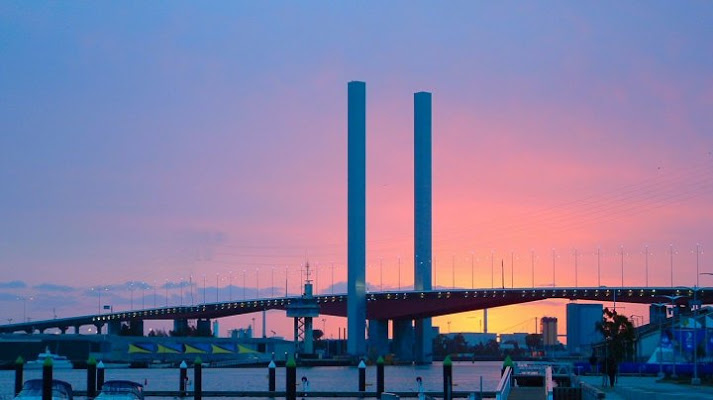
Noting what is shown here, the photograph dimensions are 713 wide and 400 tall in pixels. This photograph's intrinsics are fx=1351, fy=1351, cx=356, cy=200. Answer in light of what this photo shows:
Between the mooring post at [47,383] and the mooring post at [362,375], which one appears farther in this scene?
the mooring post at [362,375]

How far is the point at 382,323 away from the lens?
148 m

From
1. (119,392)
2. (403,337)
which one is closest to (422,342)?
(403,337)

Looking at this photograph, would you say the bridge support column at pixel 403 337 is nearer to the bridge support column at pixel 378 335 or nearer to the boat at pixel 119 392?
the bridge support column at pixel 378 335

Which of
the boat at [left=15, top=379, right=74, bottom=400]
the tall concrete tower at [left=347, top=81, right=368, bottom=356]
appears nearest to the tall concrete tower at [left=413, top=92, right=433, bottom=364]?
the tall concrete tower at [left=347, top=81, right=368, bottom=356]

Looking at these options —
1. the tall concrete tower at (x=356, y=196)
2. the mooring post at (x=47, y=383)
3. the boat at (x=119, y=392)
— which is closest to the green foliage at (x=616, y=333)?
the boat at (x=119, y=392)

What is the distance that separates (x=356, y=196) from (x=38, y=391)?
79.3 meters

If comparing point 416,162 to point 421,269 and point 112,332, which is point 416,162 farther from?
point 112,332

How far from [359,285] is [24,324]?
67040mm

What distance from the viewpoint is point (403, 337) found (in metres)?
A: 154

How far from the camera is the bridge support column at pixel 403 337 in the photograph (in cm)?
15238

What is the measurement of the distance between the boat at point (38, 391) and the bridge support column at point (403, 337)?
4087 inches

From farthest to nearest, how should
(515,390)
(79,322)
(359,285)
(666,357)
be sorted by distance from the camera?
(79,322), (359,285), (666,357), (515,390)

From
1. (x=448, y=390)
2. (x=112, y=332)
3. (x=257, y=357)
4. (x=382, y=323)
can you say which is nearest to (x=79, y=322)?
(x=112, y=332)

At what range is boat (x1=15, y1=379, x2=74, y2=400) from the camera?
46.9m
